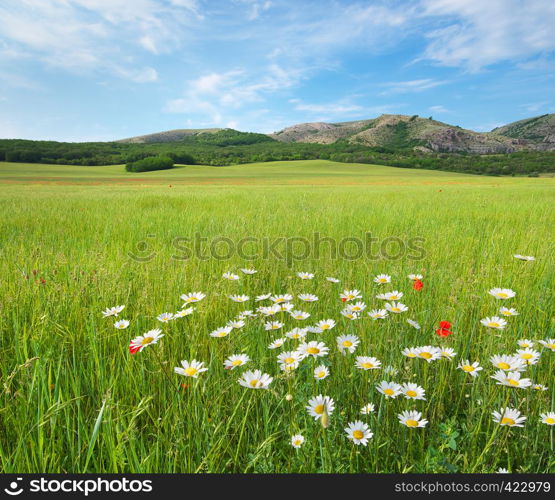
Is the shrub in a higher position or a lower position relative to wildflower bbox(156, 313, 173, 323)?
higher

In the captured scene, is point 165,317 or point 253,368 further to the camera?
point 165,317

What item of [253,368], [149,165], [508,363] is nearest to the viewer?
[508,363]

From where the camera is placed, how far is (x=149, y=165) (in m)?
73.4

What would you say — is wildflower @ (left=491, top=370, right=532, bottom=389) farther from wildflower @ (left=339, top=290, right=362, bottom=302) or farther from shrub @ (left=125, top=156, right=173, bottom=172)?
shrub @ (left=125, top=156, right=173, bottom=172)

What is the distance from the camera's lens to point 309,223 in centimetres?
661

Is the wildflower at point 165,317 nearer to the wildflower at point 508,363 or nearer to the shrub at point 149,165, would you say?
the wildflower at point 508,363

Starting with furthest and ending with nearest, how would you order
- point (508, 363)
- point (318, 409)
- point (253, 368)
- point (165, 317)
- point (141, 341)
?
point (165, 317) → point (253, 368) → point (141, 341) → point (508, 363) → point (318, 409)

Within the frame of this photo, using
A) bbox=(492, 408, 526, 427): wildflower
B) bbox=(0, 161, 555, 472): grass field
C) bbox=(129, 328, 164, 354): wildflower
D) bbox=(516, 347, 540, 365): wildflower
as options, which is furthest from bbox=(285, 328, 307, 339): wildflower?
bbox=(516, 347, 540, 365): wildflower

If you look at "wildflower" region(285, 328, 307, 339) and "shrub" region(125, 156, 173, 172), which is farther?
"shrub" region(125, 156, 173, 172)

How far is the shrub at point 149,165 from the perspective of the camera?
71125mm

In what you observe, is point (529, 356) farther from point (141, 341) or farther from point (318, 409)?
point (141, 341)

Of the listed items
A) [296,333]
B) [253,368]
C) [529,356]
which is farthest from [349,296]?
[529,356]

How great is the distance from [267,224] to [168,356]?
15.2ft

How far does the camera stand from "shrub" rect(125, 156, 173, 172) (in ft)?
233
